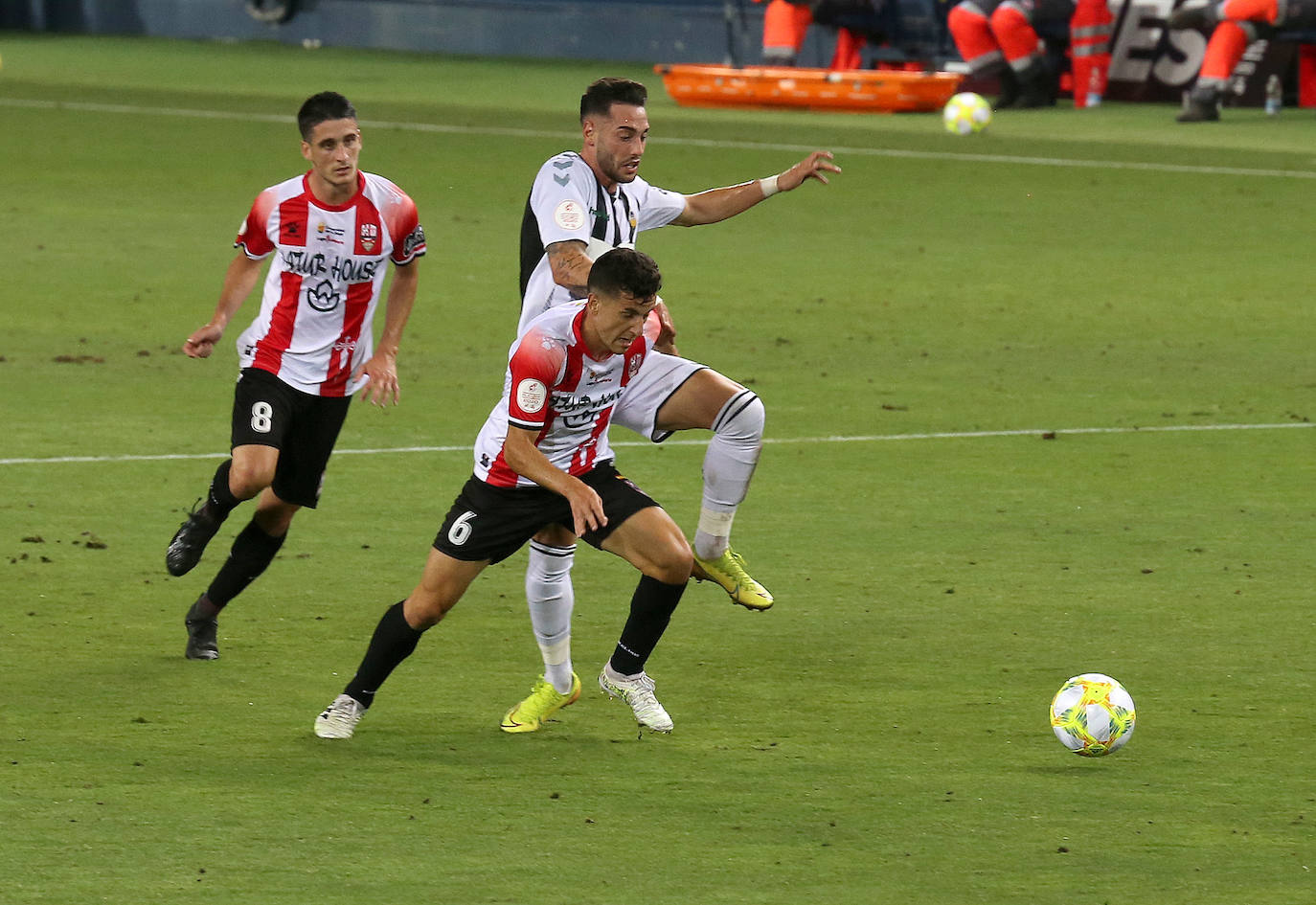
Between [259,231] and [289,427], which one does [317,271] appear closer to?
[259,231]

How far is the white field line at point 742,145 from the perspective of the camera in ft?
72.4

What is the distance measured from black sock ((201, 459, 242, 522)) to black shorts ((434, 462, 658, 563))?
1341 millimetres

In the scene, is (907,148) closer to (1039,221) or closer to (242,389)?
(1039,221)

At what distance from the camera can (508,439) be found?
609 centimetres

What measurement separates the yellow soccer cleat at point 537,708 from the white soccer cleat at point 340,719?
0.45m

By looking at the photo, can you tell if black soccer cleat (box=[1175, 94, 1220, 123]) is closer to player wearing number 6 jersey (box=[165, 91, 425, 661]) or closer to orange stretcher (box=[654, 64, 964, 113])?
orange stretcher (box=[654, 64, 964, 113])

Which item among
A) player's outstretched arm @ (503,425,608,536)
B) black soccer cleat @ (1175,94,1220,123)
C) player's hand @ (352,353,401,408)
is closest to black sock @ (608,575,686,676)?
player's outstretched arm @ (503,425,608,536)

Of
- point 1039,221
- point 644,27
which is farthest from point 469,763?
point 644,27

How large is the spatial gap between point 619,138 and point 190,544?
202cm

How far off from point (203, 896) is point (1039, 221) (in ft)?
48.0

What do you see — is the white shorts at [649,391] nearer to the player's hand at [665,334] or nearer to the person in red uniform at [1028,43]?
the player's hand at [665,334]

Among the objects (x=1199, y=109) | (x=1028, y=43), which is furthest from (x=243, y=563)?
(x=1028, y=43)

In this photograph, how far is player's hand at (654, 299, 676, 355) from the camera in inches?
299

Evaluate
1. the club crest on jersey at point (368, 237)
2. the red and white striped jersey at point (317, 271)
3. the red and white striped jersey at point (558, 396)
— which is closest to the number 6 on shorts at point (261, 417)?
the red and white striped jersey at point (317, 271)
